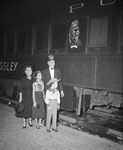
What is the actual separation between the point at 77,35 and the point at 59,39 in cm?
78

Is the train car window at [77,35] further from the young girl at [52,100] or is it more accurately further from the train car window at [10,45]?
the train car window at [10,45]

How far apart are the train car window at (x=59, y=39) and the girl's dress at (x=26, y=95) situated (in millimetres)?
1550

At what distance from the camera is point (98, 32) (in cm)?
465

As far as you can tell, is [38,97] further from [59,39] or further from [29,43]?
[29,43]

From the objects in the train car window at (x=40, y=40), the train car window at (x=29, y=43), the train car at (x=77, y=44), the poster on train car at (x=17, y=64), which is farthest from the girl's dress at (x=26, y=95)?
the train car window at (x=29, y=43)

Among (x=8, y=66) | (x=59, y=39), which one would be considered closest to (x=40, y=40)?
(x=59, y=39)

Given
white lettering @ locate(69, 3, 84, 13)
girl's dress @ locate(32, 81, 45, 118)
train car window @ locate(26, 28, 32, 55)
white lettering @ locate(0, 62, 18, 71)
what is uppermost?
white lettering @ locate(69, 3, 84, 13)

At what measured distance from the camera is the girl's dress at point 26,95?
462cm

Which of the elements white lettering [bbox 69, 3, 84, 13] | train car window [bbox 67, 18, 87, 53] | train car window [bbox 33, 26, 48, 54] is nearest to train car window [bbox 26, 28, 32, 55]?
train car window [bbox 33, 26, 48, 54]

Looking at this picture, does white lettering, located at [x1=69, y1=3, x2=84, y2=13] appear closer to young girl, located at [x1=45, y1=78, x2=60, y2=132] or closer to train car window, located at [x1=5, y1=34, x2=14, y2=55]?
young girl, located at [x1=45, y1=78, x2=60, y2=132]

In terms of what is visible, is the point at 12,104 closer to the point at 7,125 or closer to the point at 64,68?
the point at 7,125

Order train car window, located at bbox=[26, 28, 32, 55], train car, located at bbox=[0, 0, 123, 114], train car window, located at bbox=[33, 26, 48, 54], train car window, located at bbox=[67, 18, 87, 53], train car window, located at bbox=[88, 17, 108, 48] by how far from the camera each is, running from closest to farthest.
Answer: train car, located at bbox=[0, 0, 123, 114], train car window, located at bbox=[88, 17, 108, 48], train car window, located at bbox=[67, 18, 87, 53], train car window, located at bbox=[33, 26, 48, 54], train car window, located at bbox=[26, 28, 32, 55]

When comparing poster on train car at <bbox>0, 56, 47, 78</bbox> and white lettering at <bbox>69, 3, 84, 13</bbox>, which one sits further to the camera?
poster on train car at <bbox>0, 56, 47, 78</bbox>

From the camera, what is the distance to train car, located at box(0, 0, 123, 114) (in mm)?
4328
